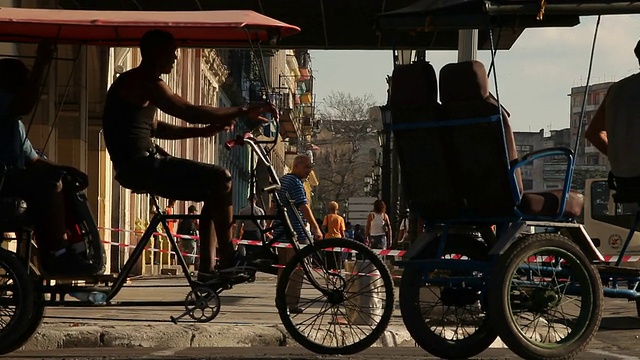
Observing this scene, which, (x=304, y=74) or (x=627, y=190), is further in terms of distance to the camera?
(x=304, y=74)

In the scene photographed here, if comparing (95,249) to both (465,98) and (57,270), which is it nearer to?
(57,270)

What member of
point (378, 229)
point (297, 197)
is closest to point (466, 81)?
point (297, 197)

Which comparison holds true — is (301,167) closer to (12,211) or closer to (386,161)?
(12,211)

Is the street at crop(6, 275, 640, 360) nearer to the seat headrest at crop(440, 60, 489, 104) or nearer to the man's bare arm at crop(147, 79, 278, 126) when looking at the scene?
the man's bare arm at crop(147, 79, 278, 126)

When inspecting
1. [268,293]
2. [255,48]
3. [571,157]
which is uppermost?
[255,48]

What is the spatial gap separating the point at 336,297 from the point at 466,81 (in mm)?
1588

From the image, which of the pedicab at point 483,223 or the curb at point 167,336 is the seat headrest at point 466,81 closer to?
the pedicab at point 483,223

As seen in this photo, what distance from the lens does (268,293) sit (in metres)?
21.1

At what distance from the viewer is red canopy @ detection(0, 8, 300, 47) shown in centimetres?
930

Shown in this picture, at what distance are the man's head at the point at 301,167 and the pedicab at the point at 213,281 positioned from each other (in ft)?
18.4

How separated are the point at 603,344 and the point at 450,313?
3.99 m

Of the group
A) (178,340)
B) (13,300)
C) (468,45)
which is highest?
(468,45)

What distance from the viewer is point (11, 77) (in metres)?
9.70

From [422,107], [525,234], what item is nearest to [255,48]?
[422,107]
